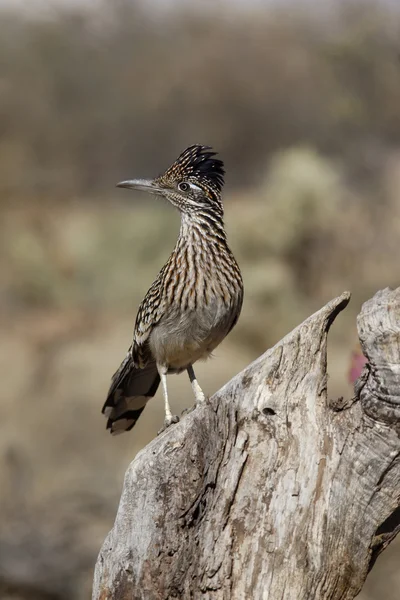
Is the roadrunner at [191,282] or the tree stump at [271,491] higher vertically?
the roadrunner at [191,282]

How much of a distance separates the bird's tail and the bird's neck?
35.3 inches

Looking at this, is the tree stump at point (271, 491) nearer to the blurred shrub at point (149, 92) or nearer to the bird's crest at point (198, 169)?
the bird's crest at point (198, 169)

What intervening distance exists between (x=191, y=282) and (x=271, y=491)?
6.30ft

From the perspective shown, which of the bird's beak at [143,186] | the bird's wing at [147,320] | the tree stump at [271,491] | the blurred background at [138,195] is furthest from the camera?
the blurred background at [138,195]

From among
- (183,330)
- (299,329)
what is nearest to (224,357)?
(183,330)

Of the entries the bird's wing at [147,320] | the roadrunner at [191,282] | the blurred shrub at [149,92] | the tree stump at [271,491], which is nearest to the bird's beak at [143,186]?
the roadrunner at [191,282]

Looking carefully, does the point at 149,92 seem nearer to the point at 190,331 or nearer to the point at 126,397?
the point at 126,397

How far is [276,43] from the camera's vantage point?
16047 mm

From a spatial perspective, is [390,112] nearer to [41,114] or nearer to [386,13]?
[386,13]

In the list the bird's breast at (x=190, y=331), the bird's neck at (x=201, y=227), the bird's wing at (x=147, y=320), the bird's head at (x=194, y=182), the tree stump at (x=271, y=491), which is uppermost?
the bird's head at (x=194, y=182)

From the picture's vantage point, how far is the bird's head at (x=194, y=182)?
17.4ft

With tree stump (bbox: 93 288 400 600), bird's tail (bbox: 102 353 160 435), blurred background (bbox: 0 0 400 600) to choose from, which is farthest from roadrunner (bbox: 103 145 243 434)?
blurred background (bbox: 0 0 400 600)

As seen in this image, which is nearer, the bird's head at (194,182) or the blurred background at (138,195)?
the bird's head at (194,182)

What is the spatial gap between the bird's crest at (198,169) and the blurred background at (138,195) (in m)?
4.39
